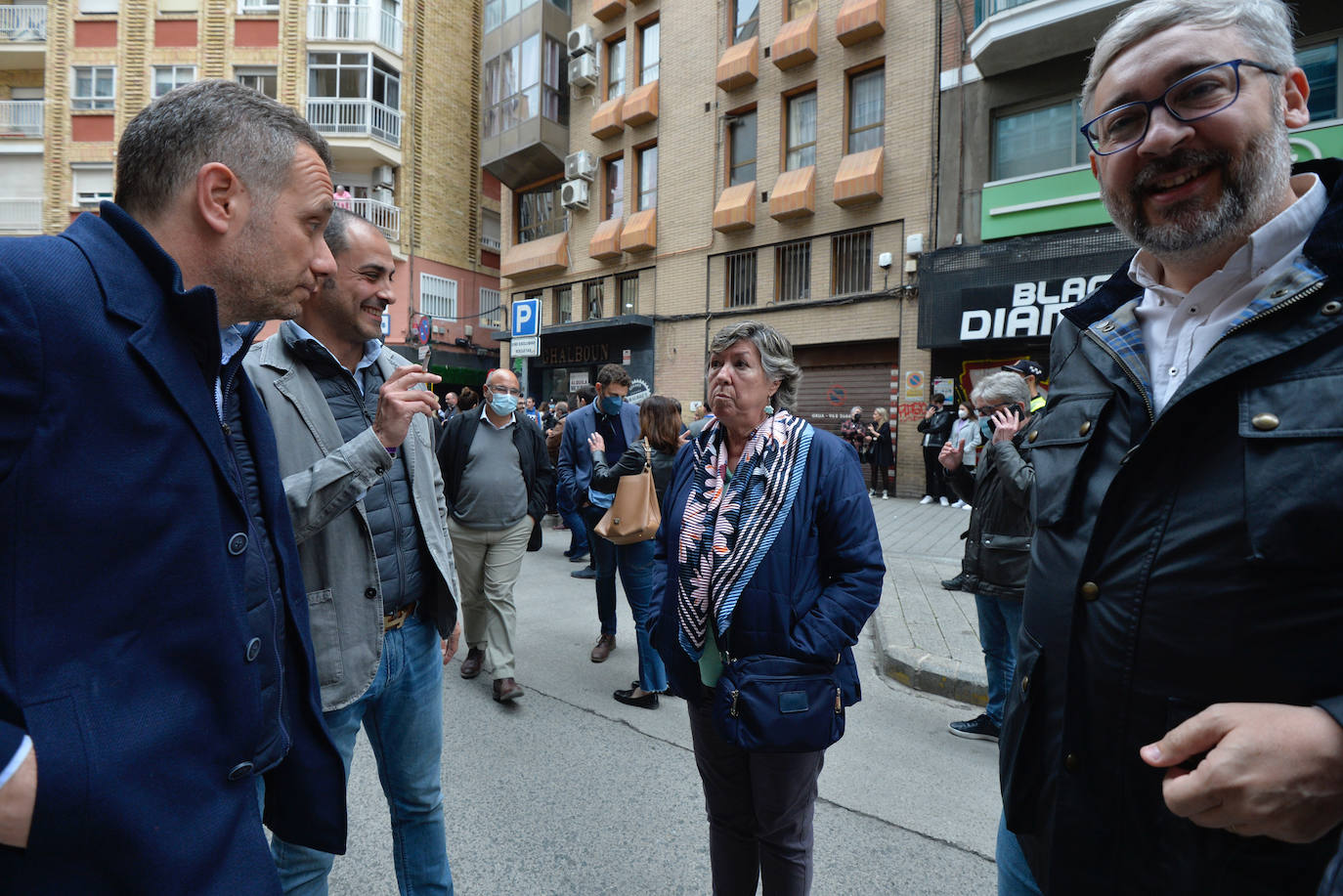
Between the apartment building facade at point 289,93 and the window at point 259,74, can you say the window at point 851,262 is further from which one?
the window at point 259,74

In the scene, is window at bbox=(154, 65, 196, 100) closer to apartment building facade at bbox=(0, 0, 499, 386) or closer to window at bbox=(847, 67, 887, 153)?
apartment building facade at bbox=(0, 0, 499, 386)

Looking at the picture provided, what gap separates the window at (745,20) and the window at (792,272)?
5.51m

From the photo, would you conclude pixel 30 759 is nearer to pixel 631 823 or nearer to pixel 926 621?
pixel 631 823

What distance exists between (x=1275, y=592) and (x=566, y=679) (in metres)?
4.44

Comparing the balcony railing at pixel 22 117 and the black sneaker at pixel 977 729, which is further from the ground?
the balcony railing at pixel 22 117

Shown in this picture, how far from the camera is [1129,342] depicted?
4.70 feet

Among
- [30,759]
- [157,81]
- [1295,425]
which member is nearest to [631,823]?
[30,759]

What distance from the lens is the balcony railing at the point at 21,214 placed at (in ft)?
79.9

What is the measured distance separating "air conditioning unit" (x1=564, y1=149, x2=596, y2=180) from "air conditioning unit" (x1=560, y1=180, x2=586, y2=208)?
0.20 meters

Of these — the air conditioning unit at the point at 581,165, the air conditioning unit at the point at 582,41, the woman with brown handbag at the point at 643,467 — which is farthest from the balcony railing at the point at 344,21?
the woman with brown handbag at the point at 643,467

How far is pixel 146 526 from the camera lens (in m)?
1.04

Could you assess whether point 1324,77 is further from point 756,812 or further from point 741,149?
point 756,812

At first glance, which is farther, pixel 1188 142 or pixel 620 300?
pixel 620 300

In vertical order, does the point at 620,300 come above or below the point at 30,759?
above
